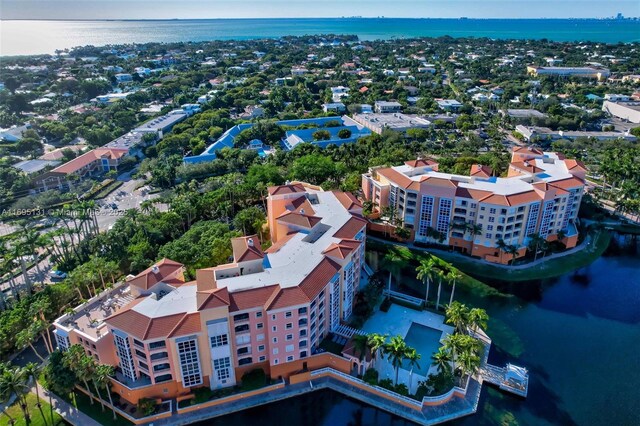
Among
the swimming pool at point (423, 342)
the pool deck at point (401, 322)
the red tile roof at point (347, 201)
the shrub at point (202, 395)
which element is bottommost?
the swimming pool at point (423, 342)

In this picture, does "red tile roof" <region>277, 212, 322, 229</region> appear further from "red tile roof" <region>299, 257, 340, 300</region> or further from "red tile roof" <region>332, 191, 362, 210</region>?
"red tile roof" <region>299, 257, 340, 300</region>

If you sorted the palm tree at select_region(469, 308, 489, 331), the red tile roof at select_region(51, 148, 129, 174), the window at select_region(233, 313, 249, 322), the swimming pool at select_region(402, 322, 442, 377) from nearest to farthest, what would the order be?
the window at select_region(233, 313, 249, 322), the palm tree at select_region(469, 308, 489, 331), the swimming pool at select_region(402, 322, 442, 377), the red tile roof at select_region(51, 148, 129, 174)

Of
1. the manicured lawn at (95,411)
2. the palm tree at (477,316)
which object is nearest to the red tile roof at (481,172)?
the palm tree at (477,316)

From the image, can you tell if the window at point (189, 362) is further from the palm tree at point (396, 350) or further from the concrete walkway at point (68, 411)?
the palm tree at point (396, 350)

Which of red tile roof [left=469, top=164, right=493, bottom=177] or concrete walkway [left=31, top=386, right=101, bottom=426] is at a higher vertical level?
red tile roof [left=469, top=164, right=493, bottom=177]

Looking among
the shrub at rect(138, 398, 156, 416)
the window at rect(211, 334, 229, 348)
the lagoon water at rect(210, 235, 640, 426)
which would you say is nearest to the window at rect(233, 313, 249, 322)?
the window at rect(211, 334, 229, 348)

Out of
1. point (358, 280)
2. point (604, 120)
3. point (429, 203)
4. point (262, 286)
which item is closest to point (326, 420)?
point (262, 286)

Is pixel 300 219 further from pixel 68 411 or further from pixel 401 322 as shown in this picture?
pixel 68 411
